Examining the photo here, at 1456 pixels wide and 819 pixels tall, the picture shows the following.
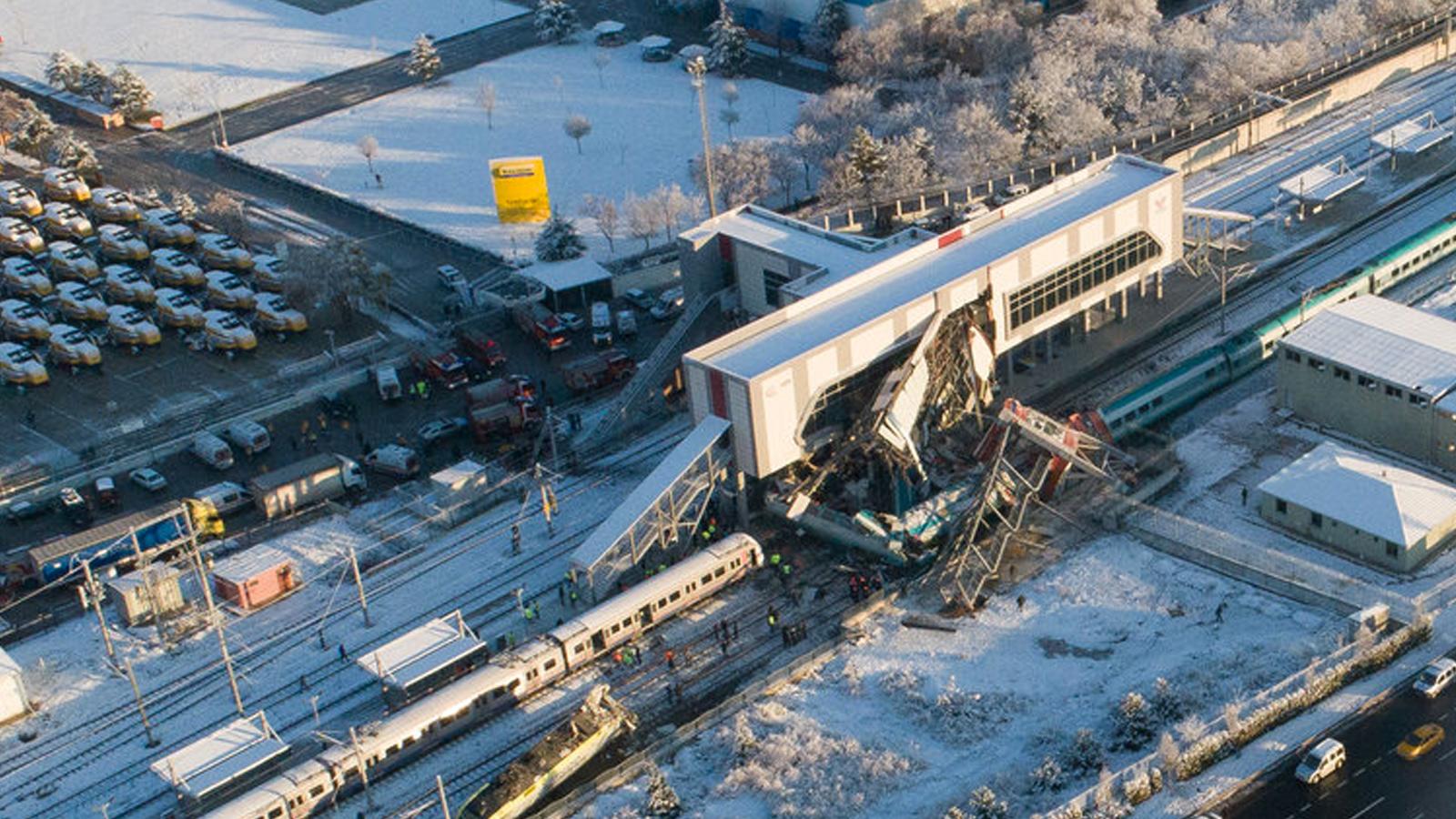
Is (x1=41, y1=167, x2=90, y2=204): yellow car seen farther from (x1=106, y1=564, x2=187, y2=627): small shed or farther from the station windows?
the station windows

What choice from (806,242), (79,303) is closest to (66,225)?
(79,303)

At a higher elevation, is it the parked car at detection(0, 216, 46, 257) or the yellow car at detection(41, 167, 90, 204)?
the yellow car at detection(41, 167, 90, 204)

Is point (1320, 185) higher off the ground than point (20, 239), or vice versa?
point (20, 239)

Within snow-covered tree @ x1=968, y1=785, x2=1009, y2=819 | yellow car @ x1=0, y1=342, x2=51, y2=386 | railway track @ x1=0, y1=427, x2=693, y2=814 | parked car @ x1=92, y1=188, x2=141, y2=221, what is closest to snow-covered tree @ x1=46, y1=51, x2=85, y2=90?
parked car @ x1=92, y1=188, x2=141, y2=221

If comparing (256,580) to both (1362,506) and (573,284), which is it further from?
(1362,506)

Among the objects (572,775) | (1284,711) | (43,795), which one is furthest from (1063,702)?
(43,795)

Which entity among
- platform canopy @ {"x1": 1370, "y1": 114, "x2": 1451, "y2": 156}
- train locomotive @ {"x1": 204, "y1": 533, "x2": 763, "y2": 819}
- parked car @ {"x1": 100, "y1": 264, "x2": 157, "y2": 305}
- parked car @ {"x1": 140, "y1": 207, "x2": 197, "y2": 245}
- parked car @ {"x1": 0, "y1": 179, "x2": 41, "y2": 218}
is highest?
parked car @ {"x1": 0, "y1": 179, "x2": 41, "y2": 218}
